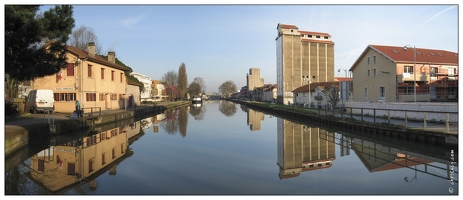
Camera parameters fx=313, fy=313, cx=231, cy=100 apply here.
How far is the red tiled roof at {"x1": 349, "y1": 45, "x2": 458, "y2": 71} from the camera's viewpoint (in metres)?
29.4

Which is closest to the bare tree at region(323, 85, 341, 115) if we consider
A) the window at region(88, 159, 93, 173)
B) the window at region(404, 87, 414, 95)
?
the window at region(404, 87, 414, 95)

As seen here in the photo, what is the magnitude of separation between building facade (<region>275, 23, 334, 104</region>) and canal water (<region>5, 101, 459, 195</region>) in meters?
54.4

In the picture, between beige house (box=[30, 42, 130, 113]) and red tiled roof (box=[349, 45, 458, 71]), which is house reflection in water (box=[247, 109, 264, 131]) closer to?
beige house (box=[30, 42, 130, 113])

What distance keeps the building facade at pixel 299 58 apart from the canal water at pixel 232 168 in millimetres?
54428

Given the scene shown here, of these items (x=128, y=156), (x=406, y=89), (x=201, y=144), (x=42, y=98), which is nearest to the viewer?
(x=128, y=156)

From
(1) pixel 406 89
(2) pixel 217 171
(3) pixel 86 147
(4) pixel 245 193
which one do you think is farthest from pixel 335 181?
(1) pixel 406 89

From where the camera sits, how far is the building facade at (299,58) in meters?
71.1

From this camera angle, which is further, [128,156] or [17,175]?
[128,156]

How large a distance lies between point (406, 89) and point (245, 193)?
2658 cm

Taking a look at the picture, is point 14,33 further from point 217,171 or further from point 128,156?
point 217,171

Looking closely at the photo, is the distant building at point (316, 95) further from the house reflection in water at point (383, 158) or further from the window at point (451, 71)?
the house reflection in water at point (383, 158)

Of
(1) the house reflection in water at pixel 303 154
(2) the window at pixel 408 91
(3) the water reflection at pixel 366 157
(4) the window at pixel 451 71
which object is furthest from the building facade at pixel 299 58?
(3) the water reflection at pixel 366 157

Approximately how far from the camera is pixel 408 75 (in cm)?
2778

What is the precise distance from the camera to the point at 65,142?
49.5 feet
